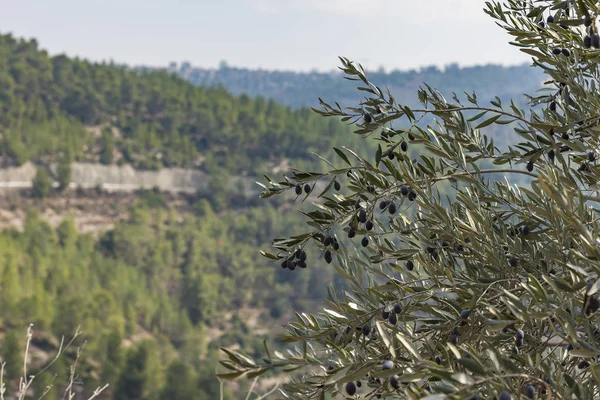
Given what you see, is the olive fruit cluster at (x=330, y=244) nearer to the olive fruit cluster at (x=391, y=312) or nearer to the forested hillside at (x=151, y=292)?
the olive fruit cluster at (x=391, y=312)

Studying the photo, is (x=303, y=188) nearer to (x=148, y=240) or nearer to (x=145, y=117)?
(x=148, y=240)

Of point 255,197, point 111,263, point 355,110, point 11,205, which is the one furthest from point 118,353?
point 355,110

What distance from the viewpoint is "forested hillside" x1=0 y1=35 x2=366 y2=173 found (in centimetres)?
8081

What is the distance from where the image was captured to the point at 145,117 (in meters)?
92.3

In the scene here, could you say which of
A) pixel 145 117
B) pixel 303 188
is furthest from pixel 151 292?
pixel 303 188

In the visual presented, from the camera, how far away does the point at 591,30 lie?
8.15 ft

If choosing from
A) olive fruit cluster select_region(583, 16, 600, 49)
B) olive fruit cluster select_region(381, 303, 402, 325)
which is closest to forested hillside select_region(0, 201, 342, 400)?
olive fruit cluster select_region(381, 303, 402, 325)

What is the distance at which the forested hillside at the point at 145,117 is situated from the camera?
80.8 meters

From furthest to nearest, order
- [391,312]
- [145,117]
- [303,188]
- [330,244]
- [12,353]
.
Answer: [145,117], [12,353], [303,188], [330,244], [391,312]

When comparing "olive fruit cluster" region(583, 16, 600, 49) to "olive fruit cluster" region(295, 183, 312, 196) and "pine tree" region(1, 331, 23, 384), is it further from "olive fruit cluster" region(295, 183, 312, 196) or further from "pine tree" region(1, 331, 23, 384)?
"pine tree" region(1, 331, 23, 384)

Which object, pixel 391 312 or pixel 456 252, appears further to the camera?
pixel 456 252

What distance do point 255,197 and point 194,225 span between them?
1089cm

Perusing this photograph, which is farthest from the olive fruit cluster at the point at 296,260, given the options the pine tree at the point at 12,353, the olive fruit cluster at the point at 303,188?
the pine tree at the point at 12,353

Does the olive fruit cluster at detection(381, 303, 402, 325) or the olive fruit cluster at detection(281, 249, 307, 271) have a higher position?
the olive fruit cluster at detection(281, 249, 307, 271)
